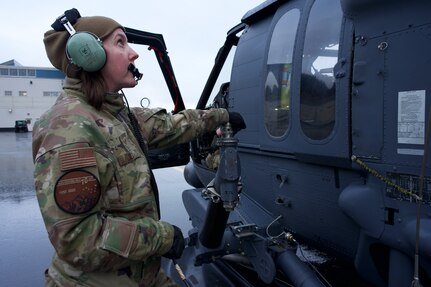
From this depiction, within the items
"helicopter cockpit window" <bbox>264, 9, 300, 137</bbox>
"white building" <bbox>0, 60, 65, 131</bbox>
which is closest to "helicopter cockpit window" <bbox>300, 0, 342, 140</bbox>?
"helicopter cockpit window" <bbox>264, 9, 300, 137</bbox>

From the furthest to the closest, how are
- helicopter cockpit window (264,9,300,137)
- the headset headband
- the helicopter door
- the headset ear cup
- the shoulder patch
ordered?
helicopter cockpit window (264,9,300,137), the helicopter door, the headset headband, the headset ear cup, the shoulder patch

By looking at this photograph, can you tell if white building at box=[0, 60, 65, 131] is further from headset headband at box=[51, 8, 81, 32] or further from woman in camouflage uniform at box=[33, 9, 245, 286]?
woman in camouflage uniform at box=[33, 9, 245, 286]

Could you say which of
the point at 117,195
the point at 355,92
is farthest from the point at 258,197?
the point at 117,195

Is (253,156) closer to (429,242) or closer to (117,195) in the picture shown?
(429,242)

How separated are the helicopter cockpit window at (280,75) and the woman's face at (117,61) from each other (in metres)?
1.71

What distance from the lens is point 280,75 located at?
335 cm

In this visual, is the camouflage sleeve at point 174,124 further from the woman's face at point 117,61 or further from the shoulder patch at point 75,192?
the shoulder patch at point 75,192

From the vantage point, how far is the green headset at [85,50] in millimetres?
1626

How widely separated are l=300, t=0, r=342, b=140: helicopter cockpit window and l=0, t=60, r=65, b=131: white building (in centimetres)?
4444

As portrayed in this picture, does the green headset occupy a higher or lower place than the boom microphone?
higher

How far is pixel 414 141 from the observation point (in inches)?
82.8

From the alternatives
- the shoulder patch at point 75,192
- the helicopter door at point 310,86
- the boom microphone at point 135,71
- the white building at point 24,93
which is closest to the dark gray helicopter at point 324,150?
the helicopter door at point 310,86

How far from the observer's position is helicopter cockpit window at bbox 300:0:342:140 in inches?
108

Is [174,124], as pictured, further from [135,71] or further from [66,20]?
[66,20]
